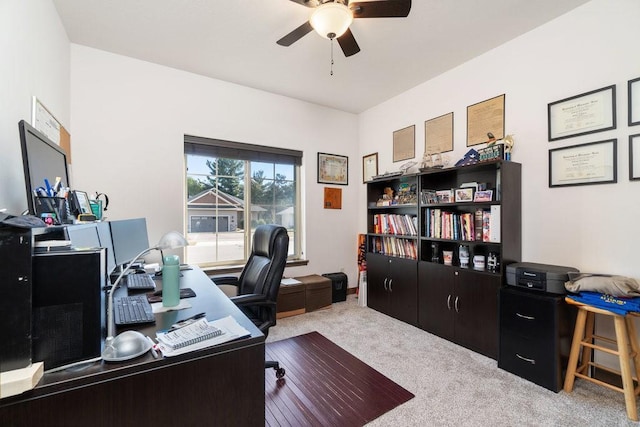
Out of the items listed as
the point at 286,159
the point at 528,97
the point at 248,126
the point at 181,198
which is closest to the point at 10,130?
the point at 181,198

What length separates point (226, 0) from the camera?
2049 mm

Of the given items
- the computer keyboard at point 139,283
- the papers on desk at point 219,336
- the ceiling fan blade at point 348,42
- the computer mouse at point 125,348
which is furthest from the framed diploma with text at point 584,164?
the computer keyboard at point 139,283

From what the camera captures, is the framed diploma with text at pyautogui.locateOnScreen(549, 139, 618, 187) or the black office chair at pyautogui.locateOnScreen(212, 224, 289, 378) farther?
the framed diploma with text at pyautogui.locateOnScreen(549, 139, 618, 187)

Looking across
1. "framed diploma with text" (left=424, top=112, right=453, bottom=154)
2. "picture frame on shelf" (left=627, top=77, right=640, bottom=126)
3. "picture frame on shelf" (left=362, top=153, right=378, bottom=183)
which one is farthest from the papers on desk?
"picture frame on shelf" (left=362, top=153, right=378, bottom=183)

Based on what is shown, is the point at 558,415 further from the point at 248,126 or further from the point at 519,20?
the point at 248,126

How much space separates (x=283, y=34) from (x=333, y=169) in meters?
1.97

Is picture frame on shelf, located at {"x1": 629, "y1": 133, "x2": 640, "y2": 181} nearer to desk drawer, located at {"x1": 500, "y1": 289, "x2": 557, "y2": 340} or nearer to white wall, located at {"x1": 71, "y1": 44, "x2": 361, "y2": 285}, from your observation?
desk drawer, located at {"x1": 500, "y1": 289, "x2": 557, "y2": 340}

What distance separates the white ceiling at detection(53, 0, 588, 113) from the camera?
2.13 meters

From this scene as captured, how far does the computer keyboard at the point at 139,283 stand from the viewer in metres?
1.74

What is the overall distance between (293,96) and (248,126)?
76cm

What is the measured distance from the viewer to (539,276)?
81.0 inches

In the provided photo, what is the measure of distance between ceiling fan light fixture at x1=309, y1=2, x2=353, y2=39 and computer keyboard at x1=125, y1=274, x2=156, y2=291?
6.43ft

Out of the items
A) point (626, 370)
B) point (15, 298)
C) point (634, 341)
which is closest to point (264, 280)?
point (15, 298)

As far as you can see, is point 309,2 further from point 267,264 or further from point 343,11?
point 267,264
